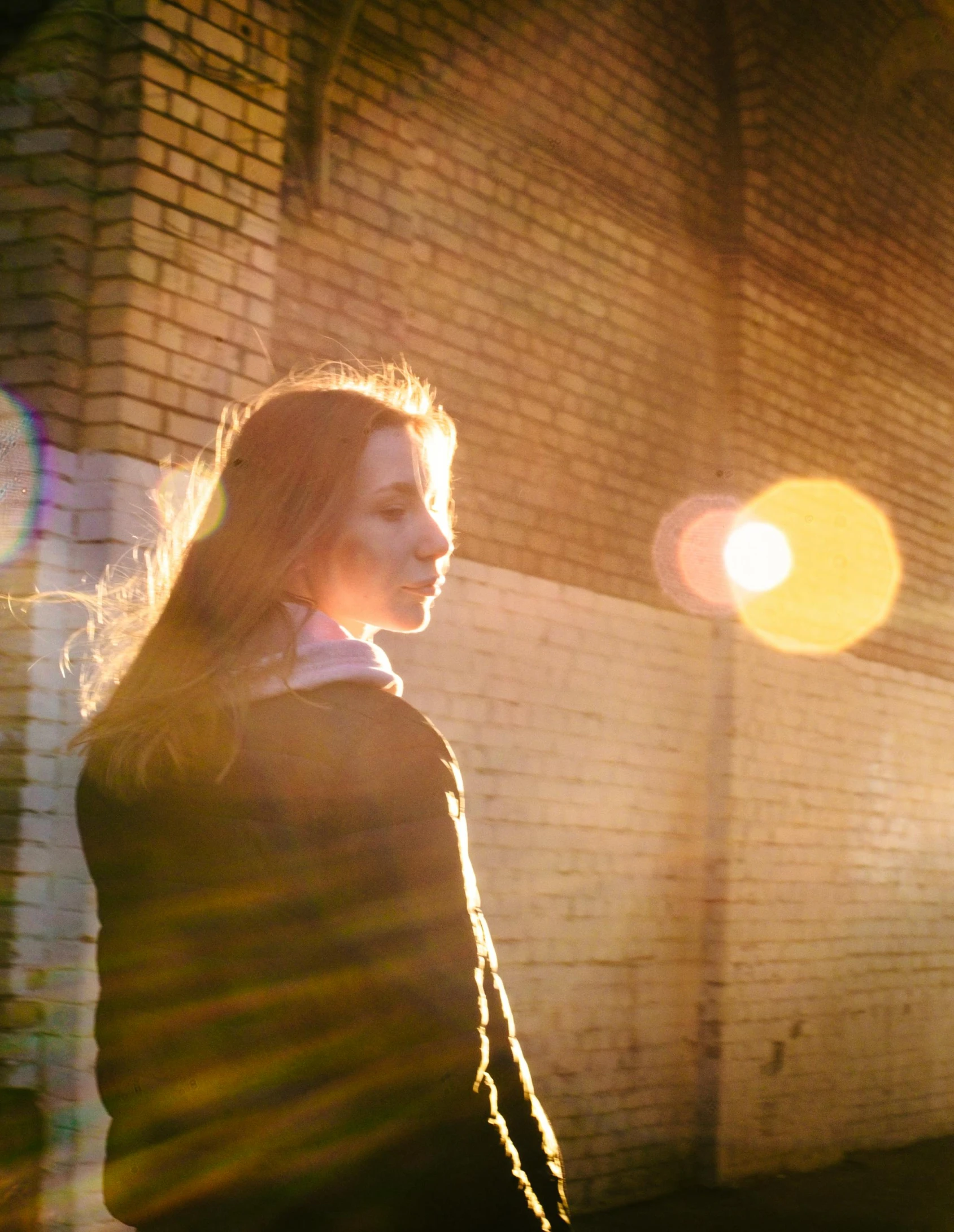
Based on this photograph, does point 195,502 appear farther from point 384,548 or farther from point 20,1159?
point 20,1159

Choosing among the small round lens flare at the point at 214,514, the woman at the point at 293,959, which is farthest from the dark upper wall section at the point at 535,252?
the woman at the point at 293,959

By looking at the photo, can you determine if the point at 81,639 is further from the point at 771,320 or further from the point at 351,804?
the point at 771,320

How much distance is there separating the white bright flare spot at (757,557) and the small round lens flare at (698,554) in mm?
47

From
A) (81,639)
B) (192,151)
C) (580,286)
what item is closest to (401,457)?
(81,639)

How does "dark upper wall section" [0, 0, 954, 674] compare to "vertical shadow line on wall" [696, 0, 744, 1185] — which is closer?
"dark upper wall section" [0, 0, 954, 674]

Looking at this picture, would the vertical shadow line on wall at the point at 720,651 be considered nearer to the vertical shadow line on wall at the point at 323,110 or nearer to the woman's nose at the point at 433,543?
the vertical shadow line on wall at the point at 323,110

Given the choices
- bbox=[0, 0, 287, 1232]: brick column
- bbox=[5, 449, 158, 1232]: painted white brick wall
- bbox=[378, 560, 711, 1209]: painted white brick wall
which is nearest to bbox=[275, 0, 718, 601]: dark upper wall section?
bbox=[378, 560, 711, 1209]: painted white brick wall

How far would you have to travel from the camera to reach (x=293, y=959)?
62.0 inches

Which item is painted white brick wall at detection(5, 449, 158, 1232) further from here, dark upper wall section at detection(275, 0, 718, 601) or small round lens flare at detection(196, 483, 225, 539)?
small round lens flare at detection(196, 483, 225, 539)

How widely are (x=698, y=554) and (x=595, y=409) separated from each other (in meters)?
0.88

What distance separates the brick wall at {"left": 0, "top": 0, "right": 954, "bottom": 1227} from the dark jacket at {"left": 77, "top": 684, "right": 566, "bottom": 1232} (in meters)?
2.23

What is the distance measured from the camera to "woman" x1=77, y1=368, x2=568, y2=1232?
61.8 inches

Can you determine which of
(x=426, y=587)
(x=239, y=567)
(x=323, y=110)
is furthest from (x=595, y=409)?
(x=239, y=567)

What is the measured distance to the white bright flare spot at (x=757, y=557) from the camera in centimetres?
663
